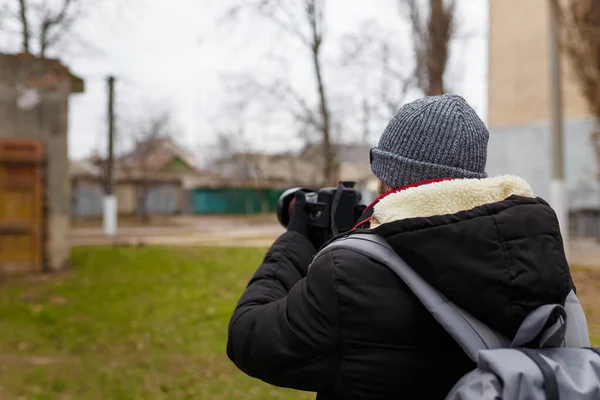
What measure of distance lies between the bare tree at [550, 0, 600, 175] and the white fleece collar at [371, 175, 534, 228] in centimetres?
822

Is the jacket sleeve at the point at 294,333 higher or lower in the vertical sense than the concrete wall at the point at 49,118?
lower

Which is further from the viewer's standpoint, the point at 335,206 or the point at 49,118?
the point at 49,118

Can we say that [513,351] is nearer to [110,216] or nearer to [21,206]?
[21,206]

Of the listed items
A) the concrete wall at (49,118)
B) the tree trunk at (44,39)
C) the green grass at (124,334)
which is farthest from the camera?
the tree trunk at (44,39)

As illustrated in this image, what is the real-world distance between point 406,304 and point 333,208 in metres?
0.48

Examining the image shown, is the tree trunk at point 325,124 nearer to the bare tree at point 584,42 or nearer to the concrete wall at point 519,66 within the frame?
the concrete wall at point 519,66

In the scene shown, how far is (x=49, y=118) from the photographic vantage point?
962 cm

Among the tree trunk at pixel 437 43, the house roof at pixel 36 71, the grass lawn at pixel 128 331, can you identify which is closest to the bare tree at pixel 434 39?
the tree trunk at pixel 437 43

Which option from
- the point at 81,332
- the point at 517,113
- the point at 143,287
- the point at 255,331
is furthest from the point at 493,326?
the point at 517,113

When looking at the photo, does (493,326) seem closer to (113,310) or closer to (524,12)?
(113,310)

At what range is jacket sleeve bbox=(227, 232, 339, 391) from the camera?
3.77 ft

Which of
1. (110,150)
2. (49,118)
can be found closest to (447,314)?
(49,118)

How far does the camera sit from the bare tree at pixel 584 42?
8195 mm

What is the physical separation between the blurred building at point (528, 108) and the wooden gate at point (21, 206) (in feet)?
42.8
